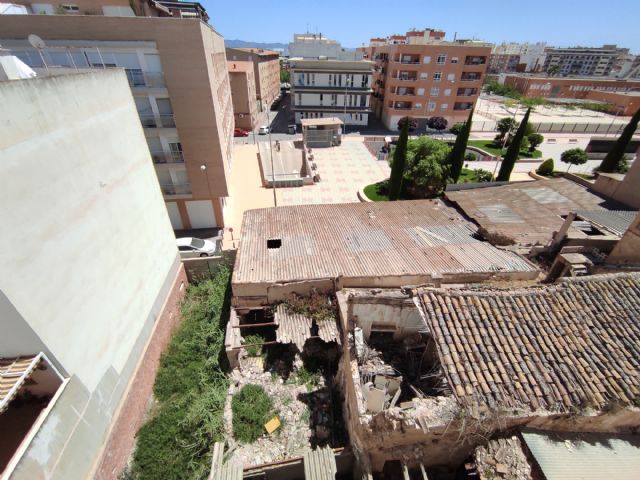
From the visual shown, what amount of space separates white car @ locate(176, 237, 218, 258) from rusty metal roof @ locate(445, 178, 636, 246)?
1736 cm

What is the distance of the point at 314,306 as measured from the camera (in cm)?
1352

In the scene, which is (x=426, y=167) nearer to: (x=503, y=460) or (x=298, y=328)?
(x=298, y=328)

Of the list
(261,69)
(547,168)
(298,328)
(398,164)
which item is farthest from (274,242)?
(261,69)

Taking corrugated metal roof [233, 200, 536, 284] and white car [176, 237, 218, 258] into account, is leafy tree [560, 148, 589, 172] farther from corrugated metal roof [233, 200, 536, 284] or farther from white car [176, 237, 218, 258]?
white car [176, 237, 218, 258]

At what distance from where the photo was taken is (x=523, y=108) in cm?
7819

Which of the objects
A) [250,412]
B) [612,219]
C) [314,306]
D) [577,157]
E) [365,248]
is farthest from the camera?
[577,157]

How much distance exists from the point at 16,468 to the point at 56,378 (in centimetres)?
215

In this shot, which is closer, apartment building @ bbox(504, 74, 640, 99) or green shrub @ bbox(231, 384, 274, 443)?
green shrub @ bbox(231, 384, 274, 443)

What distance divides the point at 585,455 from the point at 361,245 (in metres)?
11.1

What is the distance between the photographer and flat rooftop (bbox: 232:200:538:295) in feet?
45.7

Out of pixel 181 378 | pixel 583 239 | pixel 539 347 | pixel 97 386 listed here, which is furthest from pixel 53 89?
pixel 583 239

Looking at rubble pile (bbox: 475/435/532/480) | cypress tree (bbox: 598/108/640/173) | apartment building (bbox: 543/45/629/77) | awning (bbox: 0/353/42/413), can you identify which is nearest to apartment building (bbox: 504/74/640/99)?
apartment building (bbox: 543/45/629/77)

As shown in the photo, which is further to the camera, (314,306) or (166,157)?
(166,157)

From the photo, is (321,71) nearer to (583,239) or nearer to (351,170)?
(351,170)
